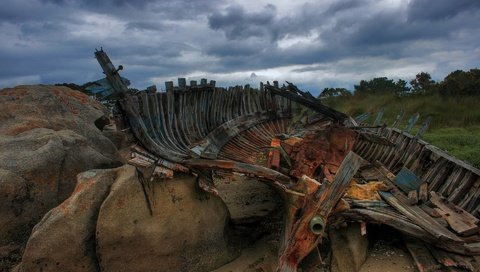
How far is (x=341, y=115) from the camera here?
10.2 metres

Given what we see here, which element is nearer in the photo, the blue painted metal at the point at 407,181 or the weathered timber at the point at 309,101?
the blue painted metal at the point at 407,181

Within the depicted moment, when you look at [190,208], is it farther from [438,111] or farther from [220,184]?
[438,111]

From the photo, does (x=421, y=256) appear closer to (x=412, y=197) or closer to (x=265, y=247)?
(x=412, y=197)

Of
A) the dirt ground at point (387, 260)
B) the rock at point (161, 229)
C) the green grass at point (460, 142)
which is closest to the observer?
the rock at point (161, 229)

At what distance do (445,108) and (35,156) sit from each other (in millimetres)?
16877

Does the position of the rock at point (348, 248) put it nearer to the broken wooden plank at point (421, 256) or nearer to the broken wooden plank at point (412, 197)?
the broken wooden plank at point (421, 256)

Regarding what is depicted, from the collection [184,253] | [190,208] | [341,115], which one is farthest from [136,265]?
[341,115]

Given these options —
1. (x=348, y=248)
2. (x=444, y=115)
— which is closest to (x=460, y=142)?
(x=444, y=115)

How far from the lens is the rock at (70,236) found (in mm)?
5590

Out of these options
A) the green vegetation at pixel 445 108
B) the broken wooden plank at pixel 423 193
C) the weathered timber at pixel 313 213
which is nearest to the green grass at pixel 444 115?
the green vegetation at pixel 445 108

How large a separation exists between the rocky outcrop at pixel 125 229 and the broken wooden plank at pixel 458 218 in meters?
3.47

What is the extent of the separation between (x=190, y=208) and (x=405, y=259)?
3.31 m

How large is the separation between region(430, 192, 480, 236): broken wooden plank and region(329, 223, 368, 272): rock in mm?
1231

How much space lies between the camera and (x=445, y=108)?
60.3ft
